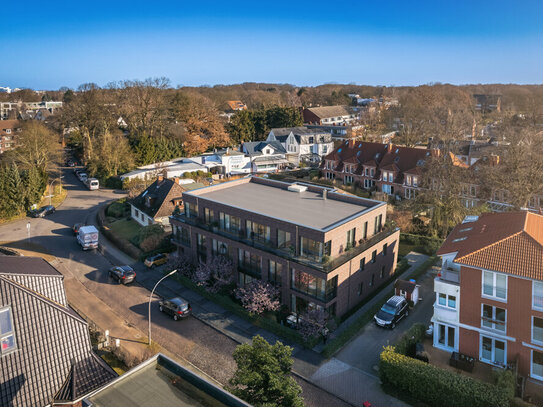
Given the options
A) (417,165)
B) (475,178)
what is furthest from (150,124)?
(475,178)

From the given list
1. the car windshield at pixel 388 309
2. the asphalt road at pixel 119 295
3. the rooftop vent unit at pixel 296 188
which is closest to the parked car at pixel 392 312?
the car windshield at pixel 388 309

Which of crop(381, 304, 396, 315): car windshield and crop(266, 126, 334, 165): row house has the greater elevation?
crop(266, 126, 334, 165): row house

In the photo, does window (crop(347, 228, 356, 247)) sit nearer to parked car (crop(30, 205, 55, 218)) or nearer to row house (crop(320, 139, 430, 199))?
row house (crop(320, 139, 430, 199))

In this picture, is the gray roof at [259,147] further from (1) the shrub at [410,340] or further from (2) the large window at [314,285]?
(1) the shrub at [410,340]

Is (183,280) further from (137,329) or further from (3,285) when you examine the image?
(3,285)

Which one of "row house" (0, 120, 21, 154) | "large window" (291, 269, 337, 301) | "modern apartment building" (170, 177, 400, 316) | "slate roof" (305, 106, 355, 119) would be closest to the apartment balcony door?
"modern apartment building" (170, 177, 400, 316)
